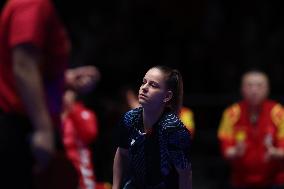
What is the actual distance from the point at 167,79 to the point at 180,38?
23.3ft

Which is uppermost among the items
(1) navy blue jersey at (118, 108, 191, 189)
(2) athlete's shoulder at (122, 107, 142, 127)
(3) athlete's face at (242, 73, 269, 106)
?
(2) athlete's shoulder at (122, 107, 142, 127)

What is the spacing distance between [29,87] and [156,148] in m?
1.03

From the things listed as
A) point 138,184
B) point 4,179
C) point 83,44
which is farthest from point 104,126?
point 4,179

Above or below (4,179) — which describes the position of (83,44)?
below

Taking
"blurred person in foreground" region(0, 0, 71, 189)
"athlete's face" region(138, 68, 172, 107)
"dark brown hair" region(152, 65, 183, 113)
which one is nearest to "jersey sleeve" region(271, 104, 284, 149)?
"dark brown hair" region(152, 65, 183, 113)

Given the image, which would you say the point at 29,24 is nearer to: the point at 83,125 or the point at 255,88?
the point at 83,125

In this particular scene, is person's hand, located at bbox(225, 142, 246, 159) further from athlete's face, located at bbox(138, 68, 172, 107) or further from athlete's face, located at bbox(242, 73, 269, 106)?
athlete's face, located at bbox(138, 68, 172, 107)

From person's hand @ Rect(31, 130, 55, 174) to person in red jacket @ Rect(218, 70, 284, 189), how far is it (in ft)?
14.3

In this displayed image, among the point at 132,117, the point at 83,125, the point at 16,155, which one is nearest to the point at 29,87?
the point at 16,155

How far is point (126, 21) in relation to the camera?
1105 centimetres

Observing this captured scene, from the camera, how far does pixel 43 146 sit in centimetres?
334

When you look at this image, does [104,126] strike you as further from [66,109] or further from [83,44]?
[66,109]

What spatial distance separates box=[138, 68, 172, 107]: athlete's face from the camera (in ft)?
13.4

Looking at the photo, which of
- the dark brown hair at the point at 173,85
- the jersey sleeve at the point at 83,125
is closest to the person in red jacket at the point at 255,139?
the jersey sleeve at the point at 83,125
